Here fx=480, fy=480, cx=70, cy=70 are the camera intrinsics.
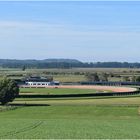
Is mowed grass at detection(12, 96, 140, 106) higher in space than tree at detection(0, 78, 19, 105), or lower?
lower

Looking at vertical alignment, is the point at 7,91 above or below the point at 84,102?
above

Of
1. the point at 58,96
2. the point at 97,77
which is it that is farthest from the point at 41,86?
the point at 58,96

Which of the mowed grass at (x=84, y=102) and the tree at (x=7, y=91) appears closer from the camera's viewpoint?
the tree at (x=7, y=91)

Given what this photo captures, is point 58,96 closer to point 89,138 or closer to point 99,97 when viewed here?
Result: point 99,97

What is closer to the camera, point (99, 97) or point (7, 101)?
point (7, 101)

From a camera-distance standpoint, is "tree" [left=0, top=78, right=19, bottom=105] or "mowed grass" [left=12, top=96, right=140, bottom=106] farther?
"mowed grass" [left=12, top=96, right=140, bottom=106]

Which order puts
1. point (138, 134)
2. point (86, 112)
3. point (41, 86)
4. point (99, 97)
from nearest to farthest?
point (138, 134)
point (86, 112)
point (99, 97)
point (41, 86)

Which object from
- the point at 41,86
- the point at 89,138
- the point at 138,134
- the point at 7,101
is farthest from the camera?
the point at 41,86

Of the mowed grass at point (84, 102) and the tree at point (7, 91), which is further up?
the tree at point (7, 91)
